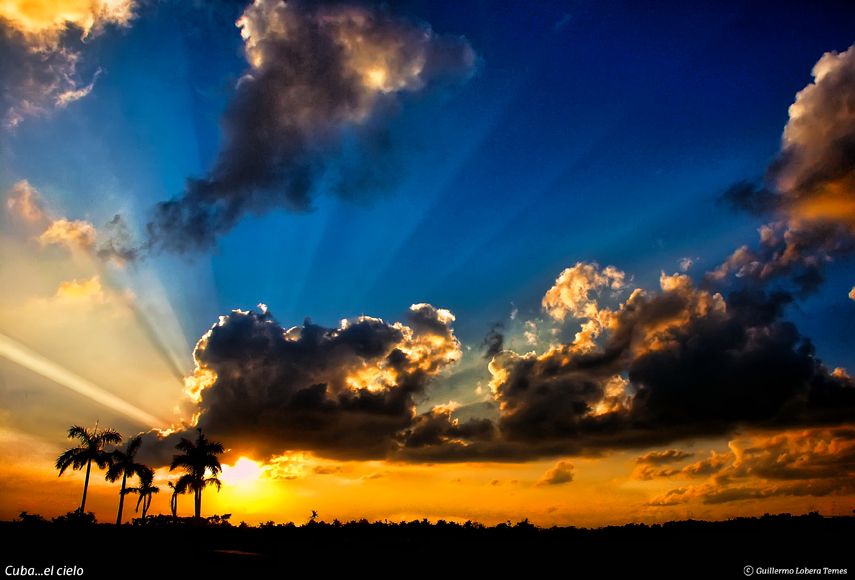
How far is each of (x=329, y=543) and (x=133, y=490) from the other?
35517 mm

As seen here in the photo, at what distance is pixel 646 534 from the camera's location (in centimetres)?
5431

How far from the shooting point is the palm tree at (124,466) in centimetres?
5641

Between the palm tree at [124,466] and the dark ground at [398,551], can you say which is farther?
the palm tree at [124,466]

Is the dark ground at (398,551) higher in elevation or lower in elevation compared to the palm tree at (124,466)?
lower

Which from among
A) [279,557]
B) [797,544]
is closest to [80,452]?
[279,557]

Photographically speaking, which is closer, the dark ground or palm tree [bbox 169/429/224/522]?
the dark ground

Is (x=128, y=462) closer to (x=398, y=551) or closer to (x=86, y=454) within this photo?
(x=86, y=454)

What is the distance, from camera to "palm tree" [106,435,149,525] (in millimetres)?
56406

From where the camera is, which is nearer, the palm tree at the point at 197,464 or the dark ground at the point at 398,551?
the dark ground at the point at 398,551

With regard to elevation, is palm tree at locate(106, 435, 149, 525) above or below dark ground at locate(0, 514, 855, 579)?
above

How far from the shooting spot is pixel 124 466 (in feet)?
187

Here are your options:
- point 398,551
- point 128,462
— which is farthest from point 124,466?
point 398,551

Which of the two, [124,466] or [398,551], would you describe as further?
[124,466]

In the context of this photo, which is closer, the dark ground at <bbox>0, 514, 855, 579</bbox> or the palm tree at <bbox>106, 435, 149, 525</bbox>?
the dark ground at <bbox>0, 514, 855, 579</bbox>
